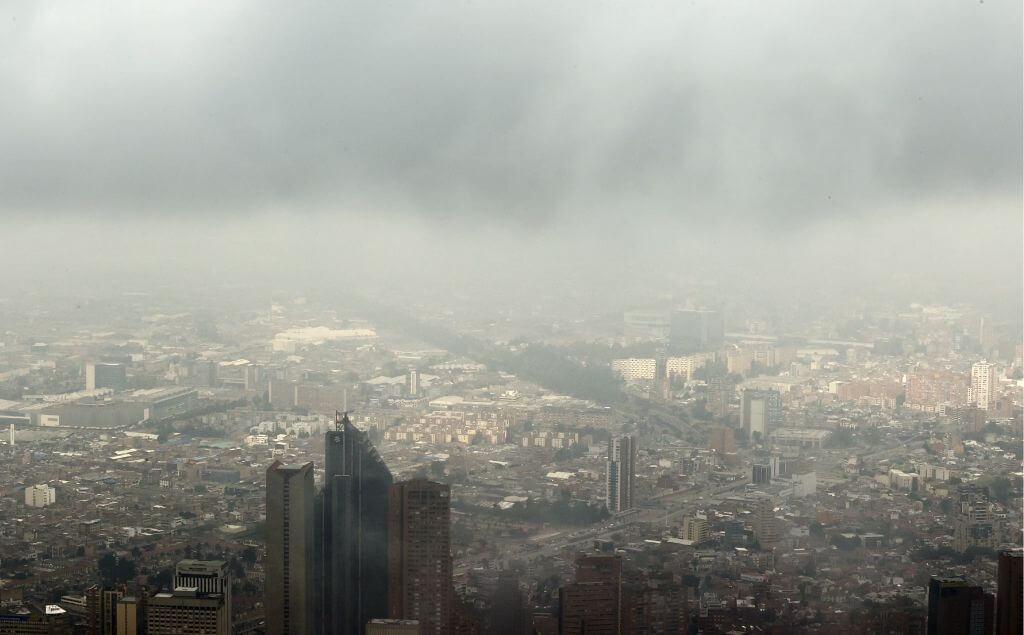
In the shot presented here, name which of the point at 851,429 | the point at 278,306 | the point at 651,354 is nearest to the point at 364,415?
the point at 278,306

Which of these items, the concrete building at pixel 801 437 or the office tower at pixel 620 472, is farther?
the concrete building at pixel 801 437

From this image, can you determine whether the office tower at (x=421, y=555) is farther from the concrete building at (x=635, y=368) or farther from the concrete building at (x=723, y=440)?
the concrete building at (x=723, y=440)

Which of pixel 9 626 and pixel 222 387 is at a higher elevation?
pixel 222 387

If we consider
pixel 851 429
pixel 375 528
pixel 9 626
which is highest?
pixel 851 429

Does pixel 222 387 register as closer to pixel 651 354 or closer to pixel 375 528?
pixel 375 528

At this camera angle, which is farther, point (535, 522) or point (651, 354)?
point (651, 354)

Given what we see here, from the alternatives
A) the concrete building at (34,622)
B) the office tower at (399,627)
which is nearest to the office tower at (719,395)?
the office tower at (399,627)

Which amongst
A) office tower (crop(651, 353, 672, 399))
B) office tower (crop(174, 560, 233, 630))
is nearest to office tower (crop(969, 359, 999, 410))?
office tower (crop(651, 353, 672, 399))
